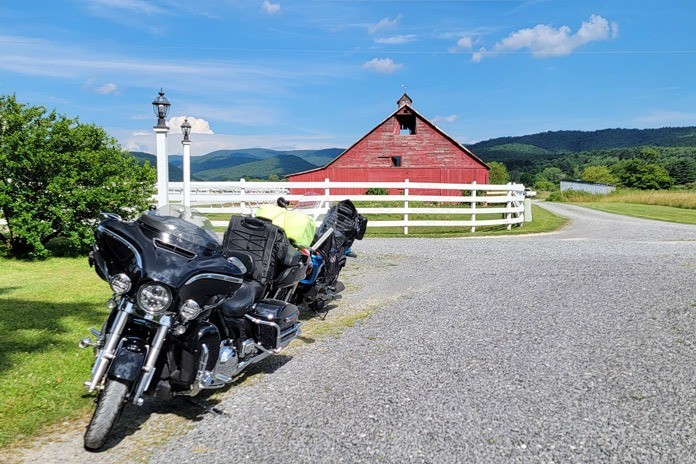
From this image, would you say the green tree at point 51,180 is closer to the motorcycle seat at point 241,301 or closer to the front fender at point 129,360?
the motorcycle seat at point 241,301

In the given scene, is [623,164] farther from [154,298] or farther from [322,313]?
[154,298]

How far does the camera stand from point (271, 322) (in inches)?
158

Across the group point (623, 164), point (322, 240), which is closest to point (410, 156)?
point (322, 240)

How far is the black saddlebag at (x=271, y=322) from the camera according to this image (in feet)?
13.2

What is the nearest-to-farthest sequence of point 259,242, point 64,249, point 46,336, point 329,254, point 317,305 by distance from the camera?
1. point 259,242
2. point 46,336
3. point 329,254
4. point 317,305
5. point 64,249

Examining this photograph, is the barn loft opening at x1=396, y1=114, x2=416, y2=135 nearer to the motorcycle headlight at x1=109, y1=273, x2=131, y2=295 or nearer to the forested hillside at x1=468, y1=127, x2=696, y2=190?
the motorcycle headlight at x1=109, y1=273, x2=131, y2=295

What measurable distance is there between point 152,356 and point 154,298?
0.33 metres

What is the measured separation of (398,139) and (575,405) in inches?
1335

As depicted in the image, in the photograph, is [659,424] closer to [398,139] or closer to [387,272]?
[387,272]

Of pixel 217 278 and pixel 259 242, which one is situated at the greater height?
pixel 259 242

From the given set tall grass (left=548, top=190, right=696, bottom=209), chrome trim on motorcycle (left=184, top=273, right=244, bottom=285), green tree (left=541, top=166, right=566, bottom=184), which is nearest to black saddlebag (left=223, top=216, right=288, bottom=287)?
chrome trim on motorcycle (left=184, top=273, right=244, bottom=285)

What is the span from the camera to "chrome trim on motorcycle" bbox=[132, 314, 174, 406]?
303 centimetres

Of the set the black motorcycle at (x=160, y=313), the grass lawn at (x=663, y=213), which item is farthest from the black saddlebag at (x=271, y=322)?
the grass lawn at (x=663, y=213)

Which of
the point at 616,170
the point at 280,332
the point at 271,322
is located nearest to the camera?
the point at 271,322
